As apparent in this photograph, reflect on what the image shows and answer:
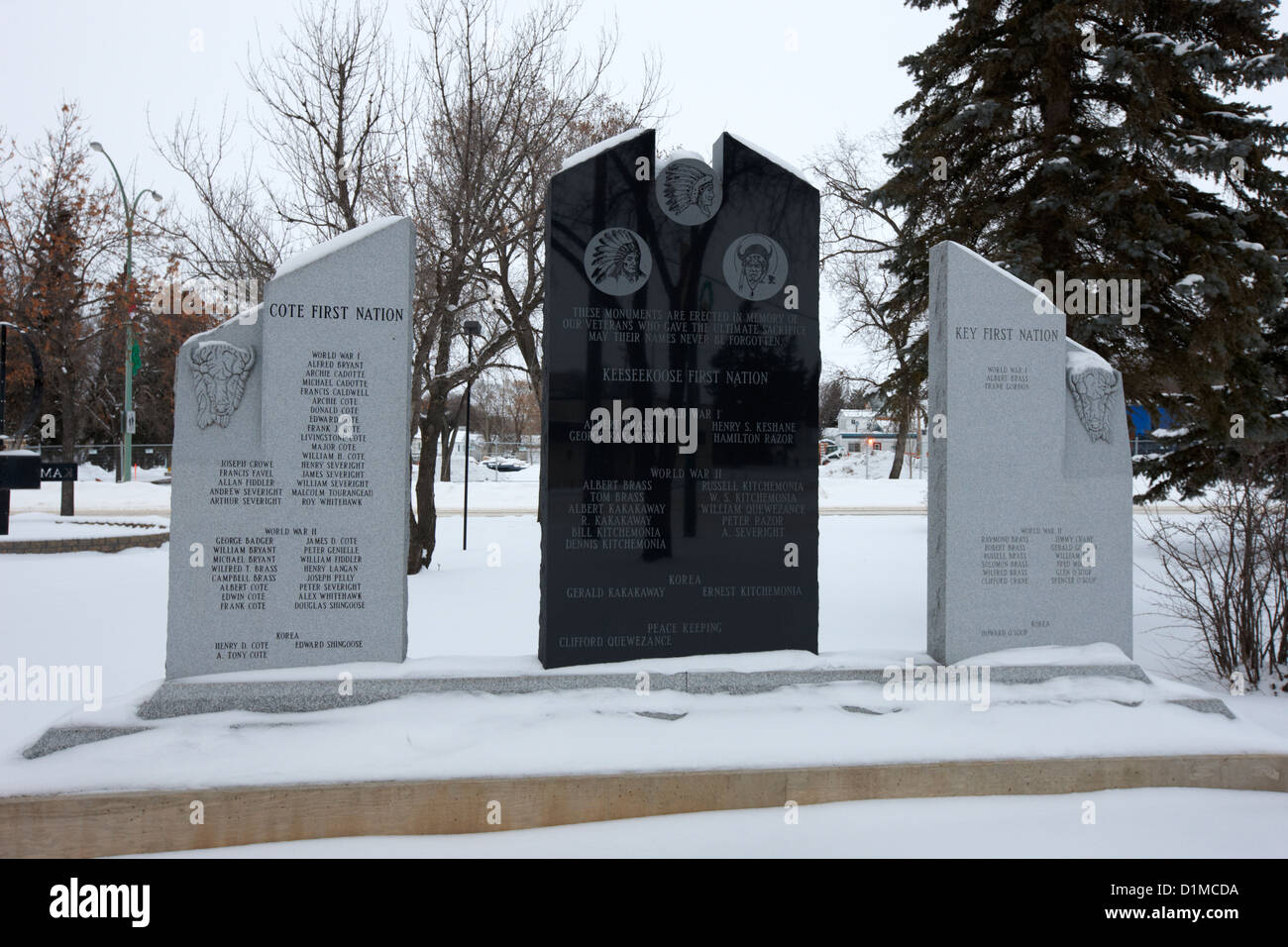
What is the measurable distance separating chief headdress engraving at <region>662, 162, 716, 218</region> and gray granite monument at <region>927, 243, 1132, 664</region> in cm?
154

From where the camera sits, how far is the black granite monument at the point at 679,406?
483cm

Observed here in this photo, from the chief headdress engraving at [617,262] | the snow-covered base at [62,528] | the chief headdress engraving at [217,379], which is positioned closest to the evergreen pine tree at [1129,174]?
the chief headdress engraving at [617,262]

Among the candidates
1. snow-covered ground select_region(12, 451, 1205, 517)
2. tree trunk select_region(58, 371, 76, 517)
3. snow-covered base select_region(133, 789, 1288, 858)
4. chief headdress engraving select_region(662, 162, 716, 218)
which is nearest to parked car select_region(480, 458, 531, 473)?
snow-covered ground select_region(12, 451, 1205, 517)

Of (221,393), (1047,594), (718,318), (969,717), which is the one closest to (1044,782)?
(969,717)

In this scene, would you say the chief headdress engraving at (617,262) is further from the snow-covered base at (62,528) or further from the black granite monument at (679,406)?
the snow-covered base at (62,528)

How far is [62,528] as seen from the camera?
14336 mm

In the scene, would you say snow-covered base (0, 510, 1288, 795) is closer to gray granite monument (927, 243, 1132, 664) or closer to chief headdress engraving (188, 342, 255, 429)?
gray granite monument (927, 243, 1132, 664)

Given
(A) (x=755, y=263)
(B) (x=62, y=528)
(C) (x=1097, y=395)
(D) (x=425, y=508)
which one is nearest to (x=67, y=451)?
(B) (x=62, y=528)

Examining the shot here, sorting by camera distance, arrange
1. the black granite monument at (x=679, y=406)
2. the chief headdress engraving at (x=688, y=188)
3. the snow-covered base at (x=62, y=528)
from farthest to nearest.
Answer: the snow-covered base at (x=62, y=528)
the chief headdress engraving at (x=688, y=188)
the black granite monument at (x=679, y=406)

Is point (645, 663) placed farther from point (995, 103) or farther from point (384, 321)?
point (995, 103)

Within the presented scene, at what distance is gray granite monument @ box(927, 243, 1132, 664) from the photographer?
5.14 meters

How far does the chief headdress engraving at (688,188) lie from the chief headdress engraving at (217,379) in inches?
103

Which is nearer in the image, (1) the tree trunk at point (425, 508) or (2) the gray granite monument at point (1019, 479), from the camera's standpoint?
(2) the gray granite monument at point (1019, 479)

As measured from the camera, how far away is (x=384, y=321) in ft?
15.3
